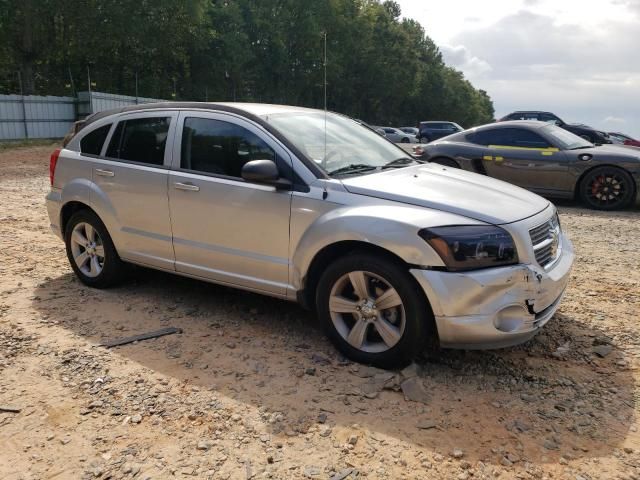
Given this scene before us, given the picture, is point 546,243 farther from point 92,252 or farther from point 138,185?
point 92,252

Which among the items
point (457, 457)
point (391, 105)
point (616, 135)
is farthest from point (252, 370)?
point (391, 105)

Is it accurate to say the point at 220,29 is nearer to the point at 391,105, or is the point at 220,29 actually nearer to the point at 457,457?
the point at 391,105

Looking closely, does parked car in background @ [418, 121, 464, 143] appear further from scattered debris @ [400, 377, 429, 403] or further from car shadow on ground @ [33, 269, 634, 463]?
scattered debris @ [400, 377, 429, 403]

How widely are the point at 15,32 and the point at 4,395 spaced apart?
30.2m

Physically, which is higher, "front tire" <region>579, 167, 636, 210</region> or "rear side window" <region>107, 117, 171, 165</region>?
"rear side window" <region>107, 117, 171, 165</region>

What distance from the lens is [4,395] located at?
3377mm

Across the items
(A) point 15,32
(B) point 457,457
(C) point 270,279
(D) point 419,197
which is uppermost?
(A) point 15,32

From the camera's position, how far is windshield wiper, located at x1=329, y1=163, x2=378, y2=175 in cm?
395

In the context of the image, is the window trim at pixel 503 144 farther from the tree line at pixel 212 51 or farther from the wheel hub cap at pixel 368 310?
the tree line at pixel 212 51

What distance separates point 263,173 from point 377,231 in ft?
2.93

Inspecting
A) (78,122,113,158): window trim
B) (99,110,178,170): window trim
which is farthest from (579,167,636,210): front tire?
(78,122,113,158): window trim

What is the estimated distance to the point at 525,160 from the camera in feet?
31.5

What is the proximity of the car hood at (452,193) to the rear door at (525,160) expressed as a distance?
5.73 m

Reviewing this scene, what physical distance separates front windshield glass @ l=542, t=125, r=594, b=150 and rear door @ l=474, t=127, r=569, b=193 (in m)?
0.17
